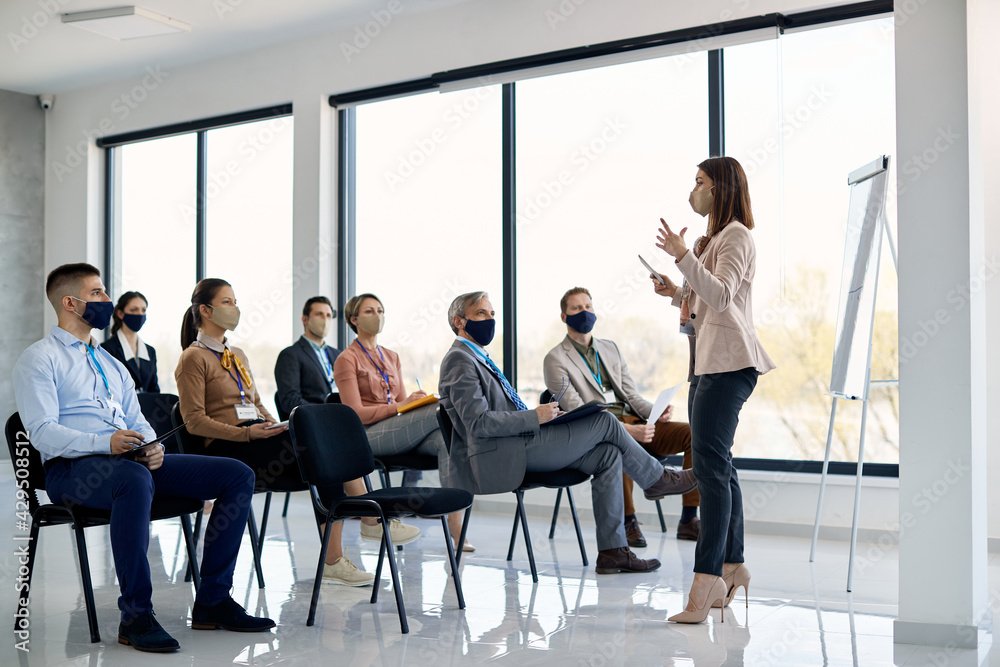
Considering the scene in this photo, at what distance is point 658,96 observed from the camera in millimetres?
5324

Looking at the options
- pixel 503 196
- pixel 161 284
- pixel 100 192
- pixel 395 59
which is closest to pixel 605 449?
pixel 503 196

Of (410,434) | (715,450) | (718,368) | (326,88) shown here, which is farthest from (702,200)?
(326,88)

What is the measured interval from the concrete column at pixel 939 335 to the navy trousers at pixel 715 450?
1.78ft

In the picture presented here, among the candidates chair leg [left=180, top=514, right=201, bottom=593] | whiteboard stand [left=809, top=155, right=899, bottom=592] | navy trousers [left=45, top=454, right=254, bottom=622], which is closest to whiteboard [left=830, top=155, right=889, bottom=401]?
whiteboard stand [left=809, top=155, right=899, bottom=592]

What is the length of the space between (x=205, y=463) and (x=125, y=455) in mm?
269

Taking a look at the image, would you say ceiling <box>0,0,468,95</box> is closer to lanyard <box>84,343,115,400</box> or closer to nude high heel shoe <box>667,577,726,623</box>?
lanyard <box>84,343,115,400</box>

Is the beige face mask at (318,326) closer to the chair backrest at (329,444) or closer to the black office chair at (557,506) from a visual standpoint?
the black office chair at (557,506)

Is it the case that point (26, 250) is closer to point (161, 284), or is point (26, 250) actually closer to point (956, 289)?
point (161, 284)

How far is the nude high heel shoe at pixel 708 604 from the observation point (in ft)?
9.91

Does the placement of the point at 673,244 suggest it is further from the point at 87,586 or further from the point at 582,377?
the point at 87,586

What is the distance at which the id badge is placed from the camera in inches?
144

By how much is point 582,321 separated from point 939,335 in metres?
2.06

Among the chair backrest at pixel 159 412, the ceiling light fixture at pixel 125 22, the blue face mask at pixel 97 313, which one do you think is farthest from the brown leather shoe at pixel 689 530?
the ceiling light fixture at pixel 125 22

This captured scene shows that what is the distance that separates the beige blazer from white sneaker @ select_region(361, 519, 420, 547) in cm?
198
